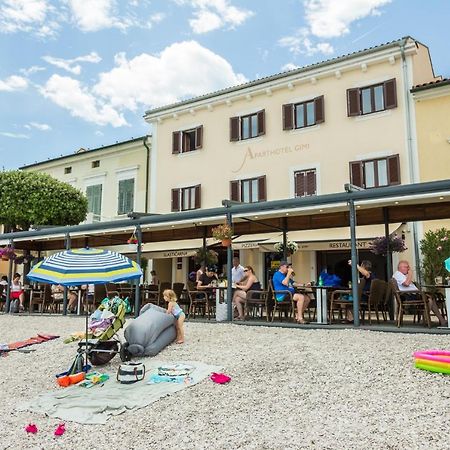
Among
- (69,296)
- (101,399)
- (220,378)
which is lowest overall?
(101,399)

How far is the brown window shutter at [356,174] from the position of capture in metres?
16.3

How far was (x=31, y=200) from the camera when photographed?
1912 cm

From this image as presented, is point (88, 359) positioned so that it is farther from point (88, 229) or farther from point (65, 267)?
point (88, 229)

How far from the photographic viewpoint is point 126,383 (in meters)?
6.03

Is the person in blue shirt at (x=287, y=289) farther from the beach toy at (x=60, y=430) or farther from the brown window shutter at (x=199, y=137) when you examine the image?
the brown window shutter at (x=199, y=137)

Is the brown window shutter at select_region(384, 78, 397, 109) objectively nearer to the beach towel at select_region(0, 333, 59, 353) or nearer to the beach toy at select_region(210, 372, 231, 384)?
the beach towel at select_region(0, 333, 59, 353)

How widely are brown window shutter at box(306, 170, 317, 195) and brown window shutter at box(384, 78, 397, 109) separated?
3298mm

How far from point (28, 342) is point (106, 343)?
2698 millimetres

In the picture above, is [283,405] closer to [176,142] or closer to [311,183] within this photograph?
[311,183]

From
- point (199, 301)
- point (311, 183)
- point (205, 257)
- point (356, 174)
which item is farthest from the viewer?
point (311, 183)

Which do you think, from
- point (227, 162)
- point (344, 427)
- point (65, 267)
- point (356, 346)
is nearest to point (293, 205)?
point (356, 346)

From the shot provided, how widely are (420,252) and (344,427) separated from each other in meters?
12.0

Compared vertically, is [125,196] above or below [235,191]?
above

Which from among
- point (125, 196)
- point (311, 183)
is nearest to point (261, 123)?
point (311, 183)
